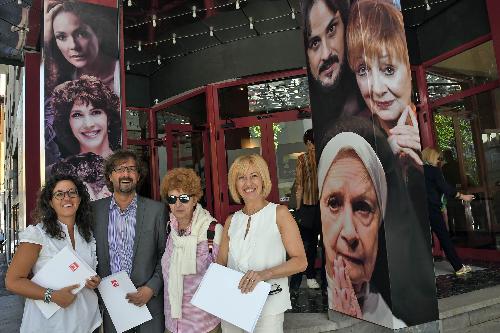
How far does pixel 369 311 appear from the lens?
3.01 m

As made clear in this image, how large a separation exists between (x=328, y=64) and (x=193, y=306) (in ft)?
7.44

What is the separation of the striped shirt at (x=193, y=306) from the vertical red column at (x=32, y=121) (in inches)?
185

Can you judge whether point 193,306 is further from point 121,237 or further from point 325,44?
point 325,44

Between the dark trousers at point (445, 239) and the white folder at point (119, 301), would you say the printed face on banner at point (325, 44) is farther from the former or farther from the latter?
the dark trousers at point (445, 239)

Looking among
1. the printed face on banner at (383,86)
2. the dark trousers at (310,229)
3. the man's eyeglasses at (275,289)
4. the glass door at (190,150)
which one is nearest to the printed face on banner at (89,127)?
the dark trousers at (310,229)

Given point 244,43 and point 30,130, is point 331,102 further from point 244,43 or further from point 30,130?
point 30,130

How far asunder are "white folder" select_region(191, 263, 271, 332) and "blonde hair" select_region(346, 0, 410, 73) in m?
1.91

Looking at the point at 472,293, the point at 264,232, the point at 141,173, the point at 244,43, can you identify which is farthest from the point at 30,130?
the point at 472,293

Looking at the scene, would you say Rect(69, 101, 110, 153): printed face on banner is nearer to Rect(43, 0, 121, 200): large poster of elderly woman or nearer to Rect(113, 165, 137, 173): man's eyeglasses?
Rect(43, 0, 121, 200): large poster of elderly woman

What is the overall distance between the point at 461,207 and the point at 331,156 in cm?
413

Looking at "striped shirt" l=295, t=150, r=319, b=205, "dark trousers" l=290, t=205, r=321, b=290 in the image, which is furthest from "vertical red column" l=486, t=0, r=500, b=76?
"dark trousers" l=290, t=205, r=321, b=290

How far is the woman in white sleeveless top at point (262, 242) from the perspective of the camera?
79.9 inches

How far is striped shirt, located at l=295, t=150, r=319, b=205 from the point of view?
4734 mm

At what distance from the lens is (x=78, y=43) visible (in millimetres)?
4160
